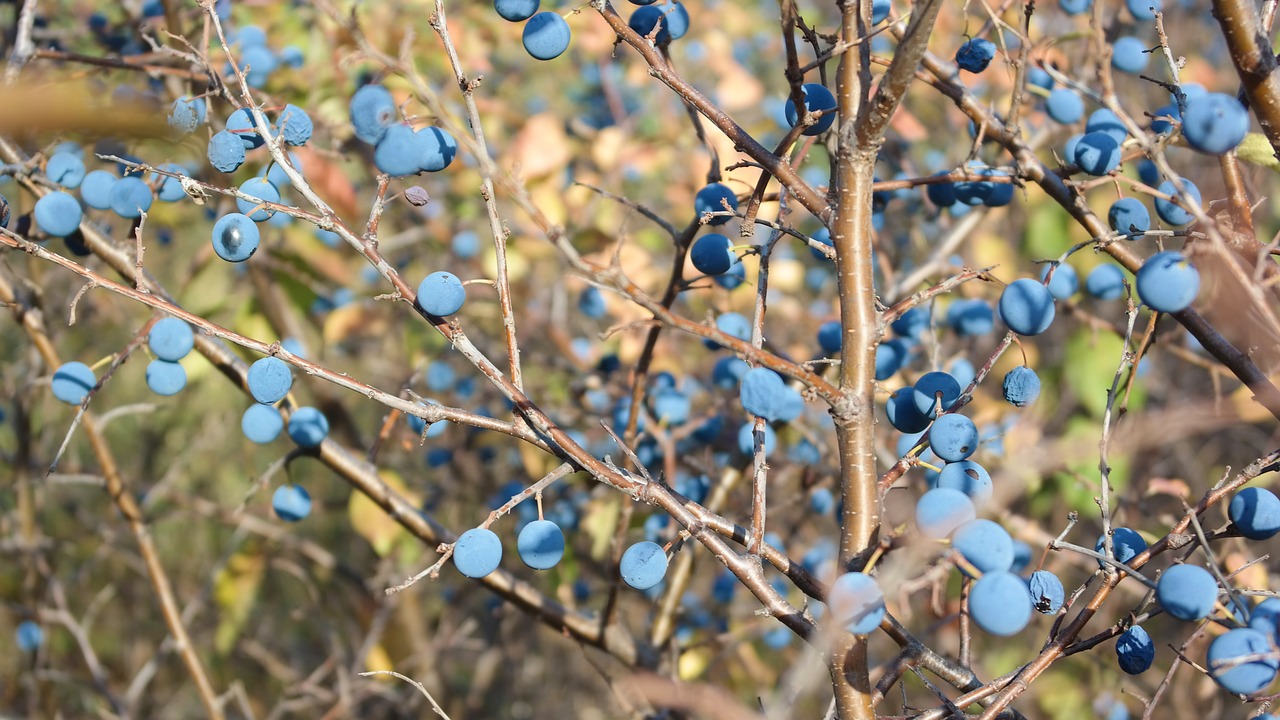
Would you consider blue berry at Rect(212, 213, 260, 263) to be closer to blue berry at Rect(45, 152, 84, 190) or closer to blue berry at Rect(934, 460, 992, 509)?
blue berry at Rect(45, 152, 84, 190)

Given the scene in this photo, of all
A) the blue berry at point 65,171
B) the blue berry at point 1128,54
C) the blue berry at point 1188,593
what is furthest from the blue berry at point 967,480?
the blue berry at point 65,171

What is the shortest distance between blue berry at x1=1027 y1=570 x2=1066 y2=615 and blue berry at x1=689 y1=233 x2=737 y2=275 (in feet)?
2.17

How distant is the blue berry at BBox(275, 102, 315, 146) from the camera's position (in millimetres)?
1562

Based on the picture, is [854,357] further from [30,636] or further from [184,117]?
[30,636]

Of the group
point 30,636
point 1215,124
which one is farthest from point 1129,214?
point 30,636

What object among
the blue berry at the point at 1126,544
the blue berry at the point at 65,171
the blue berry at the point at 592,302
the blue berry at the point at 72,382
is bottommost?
the blue berry at the point at 592,302

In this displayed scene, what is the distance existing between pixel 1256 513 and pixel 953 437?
1.30 feet

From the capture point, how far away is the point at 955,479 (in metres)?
1.29

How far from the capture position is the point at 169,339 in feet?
5.66

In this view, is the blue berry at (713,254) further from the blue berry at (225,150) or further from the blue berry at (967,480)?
the blue berry at (225,150)

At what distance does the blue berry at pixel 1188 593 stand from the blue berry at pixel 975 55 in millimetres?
953

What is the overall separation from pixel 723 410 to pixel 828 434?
495 millimetres

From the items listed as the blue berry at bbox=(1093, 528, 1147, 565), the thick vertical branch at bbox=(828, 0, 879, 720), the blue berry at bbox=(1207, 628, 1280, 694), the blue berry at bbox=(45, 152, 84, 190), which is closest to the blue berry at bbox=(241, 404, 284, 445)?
the blue berry at bbox=(45, 152, 84, 190)

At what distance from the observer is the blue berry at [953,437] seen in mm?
1265
